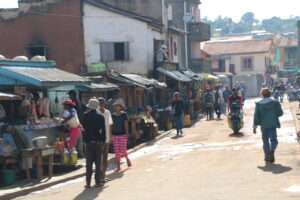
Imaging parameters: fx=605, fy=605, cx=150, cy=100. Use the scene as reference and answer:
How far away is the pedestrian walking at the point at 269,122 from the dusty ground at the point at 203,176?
35 centimetres

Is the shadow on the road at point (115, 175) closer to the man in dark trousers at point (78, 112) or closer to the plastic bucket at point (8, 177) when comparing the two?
the plastic bucket at point (8, 177)

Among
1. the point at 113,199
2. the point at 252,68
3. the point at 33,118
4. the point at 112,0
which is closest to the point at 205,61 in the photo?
the point at 112,0

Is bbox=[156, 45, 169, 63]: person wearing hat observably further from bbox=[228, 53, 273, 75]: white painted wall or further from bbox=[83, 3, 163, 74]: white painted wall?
bbox=[228, 53, 273, 75]: white painted wall

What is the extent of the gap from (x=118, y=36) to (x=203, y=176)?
21.1m

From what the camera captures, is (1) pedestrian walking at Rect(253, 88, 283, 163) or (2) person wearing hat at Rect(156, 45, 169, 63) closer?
(1) pedestrian walking at Rect(253, 88, 283, 163)

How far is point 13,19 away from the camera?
3244 centimetres

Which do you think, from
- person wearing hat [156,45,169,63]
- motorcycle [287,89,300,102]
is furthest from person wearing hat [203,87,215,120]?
motorcycle [287,89,300,102]

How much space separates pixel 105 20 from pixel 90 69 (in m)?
2.91

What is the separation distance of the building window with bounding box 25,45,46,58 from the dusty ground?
545 inches

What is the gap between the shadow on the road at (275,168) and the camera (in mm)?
13169

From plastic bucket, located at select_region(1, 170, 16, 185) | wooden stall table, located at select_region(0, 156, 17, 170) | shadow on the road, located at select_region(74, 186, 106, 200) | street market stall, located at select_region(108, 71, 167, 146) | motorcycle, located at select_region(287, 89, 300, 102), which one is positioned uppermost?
street market stall, located at select_region(108, 71, 167, 146)

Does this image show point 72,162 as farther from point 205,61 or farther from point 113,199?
point 205,61

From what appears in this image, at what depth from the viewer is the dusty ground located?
10844mm

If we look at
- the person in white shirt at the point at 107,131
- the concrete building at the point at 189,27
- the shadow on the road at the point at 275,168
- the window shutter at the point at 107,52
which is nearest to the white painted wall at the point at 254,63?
the concrete building at the point at 189,27
